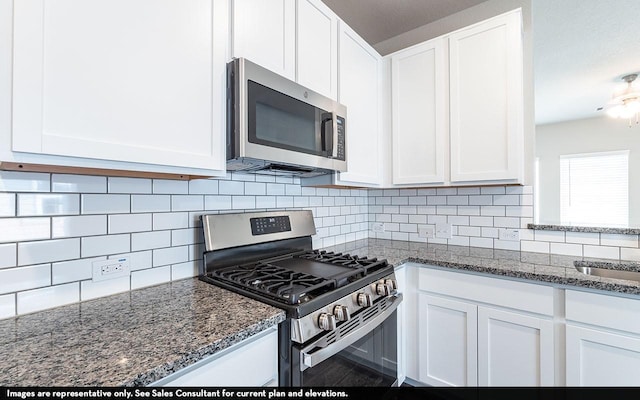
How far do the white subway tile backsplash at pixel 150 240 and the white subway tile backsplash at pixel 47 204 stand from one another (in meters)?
0.22

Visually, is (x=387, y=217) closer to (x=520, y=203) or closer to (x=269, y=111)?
(x=520, y=203)

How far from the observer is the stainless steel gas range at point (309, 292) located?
959 millimetres

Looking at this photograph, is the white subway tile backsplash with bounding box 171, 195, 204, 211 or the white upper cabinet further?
the white upper cabinet

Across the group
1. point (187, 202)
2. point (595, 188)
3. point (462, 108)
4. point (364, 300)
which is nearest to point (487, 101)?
point (462, 108)

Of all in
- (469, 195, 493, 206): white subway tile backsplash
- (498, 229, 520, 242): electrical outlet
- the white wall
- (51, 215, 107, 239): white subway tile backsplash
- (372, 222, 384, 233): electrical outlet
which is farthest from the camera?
the white wall

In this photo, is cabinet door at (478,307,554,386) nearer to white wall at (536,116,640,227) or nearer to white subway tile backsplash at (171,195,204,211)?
white subway tile backsplash at (171,195,204,211)

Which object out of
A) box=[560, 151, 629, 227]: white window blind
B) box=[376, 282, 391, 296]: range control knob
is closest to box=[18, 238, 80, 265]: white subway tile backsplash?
box=[376, 282, 391, 296]: range control knob

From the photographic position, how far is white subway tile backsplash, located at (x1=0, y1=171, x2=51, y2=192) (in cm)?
89

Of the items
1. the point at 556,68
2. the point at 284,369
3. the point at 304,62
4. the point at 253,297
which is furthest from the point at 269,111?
the point at 556,68

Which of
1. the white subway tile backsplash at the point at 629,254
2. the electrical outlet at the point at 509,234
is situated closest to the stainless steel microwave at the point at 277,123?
the electrical outlet at the point at 509,234

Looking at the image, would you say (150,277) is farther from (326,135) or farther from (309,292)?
(326,135)

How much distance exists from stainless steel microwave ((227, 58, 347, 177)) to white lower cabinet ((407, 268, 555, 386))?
3.12 ft

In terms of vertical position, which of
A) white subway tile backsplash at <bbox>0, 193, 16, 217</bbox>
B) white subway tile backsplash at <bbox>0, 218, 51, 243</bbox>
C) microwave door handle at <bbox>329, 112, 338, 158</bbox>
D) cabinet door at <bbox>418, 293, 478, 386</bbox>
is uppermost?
microwave door handle at <bbox>329, 112, 338, 158</bbox>

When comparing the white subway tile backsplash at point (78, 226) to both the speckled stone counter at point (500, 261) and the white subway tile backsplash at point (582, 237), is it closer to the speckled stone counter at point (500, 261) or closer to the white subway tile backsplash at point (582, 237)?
the speckled stone counter at point (500, 261)
